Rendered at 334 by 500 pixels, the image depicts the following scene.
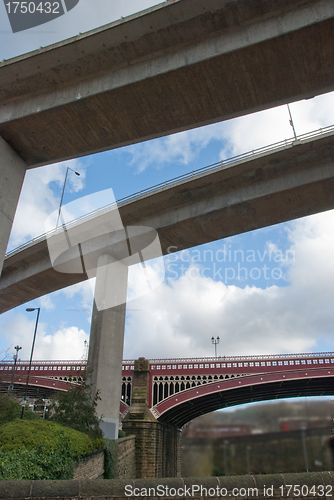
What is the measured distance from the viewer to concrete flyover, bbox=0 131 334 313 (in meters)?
18.5

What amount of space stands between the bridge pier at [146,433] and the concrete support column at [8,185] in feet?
92.4

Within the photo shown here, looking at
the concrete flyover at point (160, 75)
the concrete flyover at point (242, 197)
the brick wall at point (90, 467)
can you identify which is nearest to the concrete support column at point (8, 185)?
the concrete flyover at point (160, 75)

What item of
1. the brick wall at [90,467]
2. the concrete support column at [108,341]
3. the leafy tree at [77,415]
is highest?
the concrete support column at [108,341]

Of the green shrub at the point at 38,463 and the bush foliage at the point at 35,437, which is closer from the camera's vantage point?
the green shrub at the point at 38,463

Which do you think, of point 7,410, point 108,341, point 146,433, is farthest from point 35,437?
point 146,433

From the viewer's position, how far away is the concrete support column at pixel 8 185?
12.9 metres

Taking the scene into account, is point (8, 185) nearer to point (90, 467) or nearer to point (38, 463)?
point (38, 463)

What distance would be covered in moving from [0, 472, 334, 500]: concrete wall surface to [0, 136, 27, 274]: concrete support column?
7214 millimetres

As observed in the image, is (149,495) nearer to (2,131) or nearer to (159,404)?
(2,131)

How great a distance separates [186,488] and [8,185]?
37.5ft

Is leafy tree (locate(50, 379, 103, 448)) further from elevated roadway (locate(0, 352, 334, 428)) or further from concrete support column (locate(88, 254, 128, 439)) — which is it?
elevated roadway (locate(0, 352, 334, 428))

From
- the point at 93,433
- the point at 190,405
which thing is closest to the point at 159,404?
the point at 190,405

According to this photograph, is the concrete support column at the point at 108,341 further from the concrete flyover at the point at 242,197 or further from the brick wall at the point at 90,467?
the concrete flyover at the point at 242,197

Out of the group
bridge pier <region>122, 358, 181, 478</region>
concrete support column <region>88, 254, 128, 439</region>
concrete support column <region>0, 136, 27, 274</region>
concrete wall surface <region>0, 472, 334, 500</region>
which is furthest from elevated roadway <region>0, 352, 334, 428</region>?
concrete wall surface <region>0, 472, 334, 500</region>
